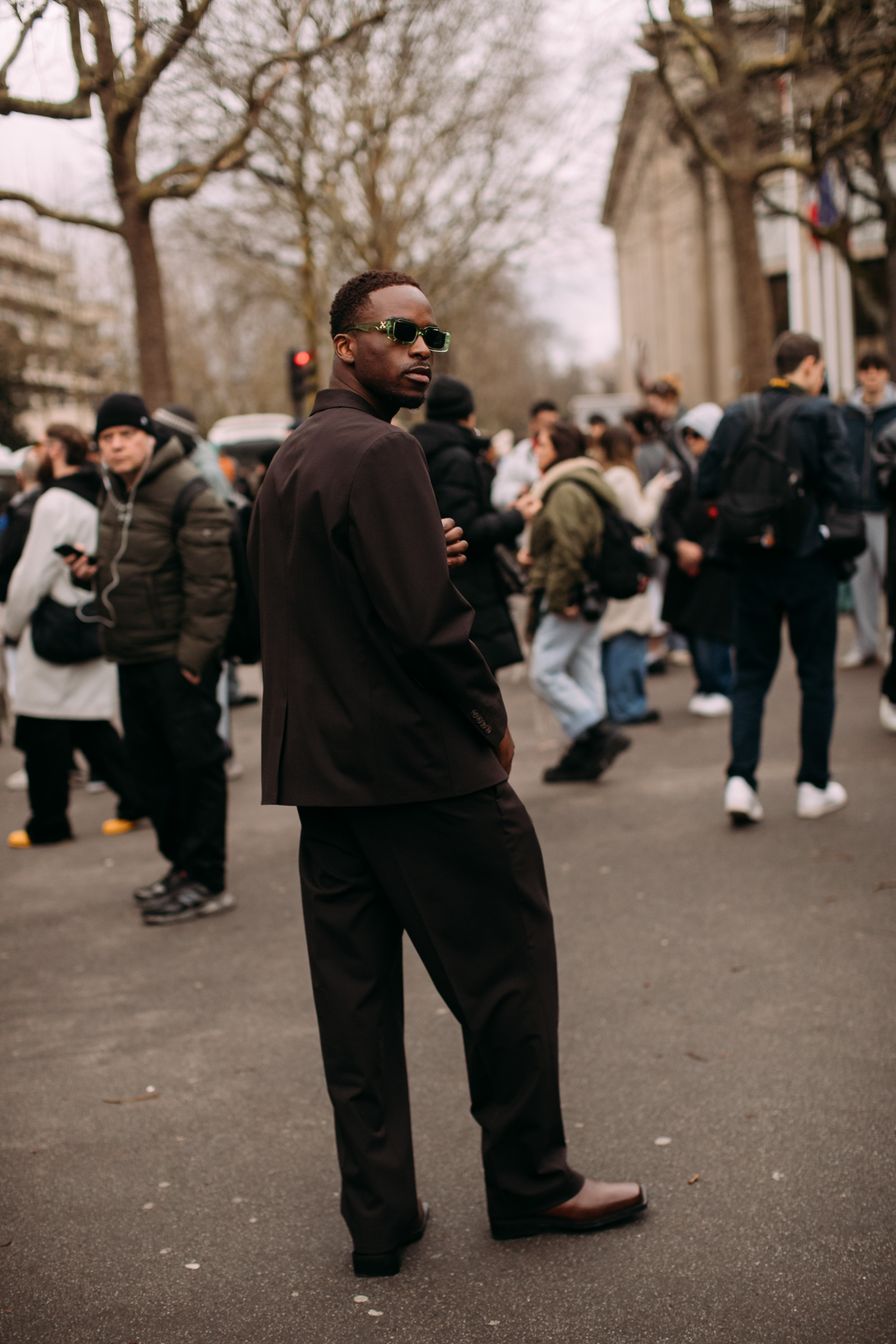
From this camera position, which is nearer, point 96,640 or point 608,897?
point 608,897

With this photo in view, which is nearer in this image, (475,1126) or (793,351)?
(475,1126)

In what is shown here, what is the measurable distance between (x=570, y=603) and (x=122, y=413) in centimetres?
304

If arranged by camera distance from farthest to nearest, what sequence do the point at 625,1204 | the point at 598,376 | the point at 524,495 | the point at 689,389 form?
the point at 598,376 < the point at 689,389 < the point at 524,495 < the point at 625,1204

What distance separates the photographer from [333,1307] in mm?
2918

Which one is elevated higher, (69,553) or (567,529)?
(69,553)

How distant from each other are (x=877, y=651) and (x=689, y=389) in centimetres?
3339

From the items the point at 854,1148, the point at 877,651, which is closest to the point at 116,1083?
the point at 854,1148

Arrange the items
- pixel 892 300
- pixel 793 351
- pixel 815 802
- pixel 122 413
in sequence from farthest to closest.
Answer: pixel 892 300 < pixel 815 802 < pixel 793 351 < pixel 122 413

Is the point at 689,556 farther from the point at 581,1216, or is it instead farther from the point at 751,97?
the point at 751,97

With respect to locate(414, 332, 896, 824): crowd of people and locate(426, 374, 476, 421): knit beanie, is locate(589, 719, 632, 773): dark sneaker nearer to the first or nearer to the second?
locate(414, 332, 896, 824): crowd of people

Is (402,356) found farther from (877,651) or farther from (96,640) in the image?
(877,651)

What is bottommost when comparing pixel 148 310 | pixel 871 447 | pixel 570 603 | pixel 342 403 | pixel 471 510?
pixel 570 603

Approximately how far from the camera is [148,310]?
1320 cm

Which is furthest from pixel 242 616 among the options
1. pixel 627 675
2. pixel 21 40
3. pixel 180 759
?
pixel 627 675
